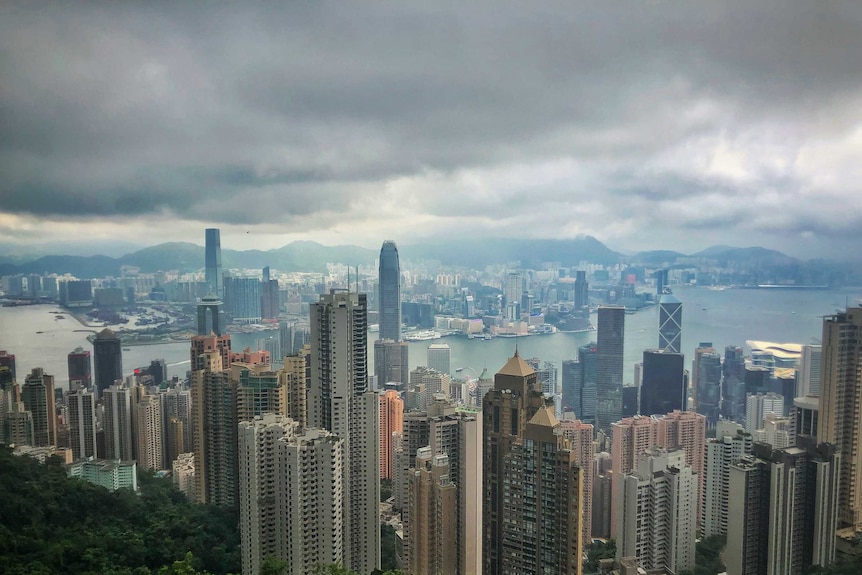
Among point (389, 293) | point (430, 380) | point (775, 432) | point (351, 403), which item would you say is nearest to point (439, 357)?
point (430, 380)

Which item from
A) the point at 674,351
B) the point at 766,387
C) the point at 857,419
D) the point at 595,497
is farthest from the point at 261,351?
the point at 857,419

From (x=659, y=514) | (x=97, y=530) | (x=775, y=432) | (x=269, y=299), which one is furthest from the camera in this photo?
(x=269, y=299)

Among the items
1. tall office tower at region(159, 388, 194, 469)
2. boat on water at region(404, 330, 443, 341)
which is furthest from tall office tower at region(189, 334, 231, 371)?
boat on water at region(404, 330, 443, 341)

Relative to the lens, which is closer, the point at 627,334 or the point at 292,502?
the point at 292,502

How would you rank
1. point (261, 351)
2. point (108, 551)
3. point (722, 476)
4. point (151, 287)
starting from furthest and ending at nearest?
point (261, 351)
point (151, 287)
point (722, 476)
point (108, 551)

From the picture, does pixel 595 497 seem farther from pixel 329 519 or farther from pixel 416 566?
pixel 329 519

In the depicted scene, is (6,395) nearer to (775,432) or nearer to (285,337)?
(285,337)

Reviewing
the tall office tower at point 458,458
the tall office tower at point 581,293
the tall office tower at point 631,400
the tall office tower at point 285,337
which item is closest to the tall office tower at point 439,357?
the tall office tower at point 458,458
